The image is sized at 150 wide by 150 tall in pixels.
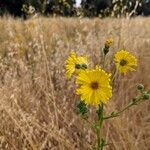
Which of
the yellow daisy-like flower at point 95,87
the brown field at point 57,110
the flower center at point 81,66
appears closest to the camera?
the yellow daisy-like flower at point 95,87

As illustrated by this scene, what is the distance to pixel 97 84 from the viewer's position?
3.86 ft

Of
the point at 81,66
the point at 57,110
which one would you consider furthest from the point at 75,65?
the point at 57,110

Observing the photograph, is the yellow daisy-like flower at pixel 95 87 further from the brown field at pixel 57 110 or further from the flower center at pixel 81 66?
the brown field at pixel 57 110

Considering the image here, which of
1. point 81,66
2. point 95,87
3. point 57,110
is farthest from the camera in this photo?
point 57,110

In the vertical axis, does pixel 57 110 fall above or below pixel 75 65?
below

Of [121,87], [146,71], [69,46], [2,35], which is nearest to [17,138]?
[121,87]

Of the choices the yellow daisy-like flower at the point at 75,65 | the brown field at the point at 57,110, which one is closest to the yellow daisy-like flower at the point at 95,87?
the yellow daisy-like flower at the point at 75,65

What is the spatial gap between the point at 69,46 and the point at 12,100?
157cm

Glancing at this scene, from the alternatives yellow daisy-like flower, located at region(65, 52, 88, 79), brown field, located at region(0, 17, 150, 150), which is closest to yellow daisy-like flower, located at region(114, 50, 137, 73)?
yellow daisy-like flower, located at region(65, 52, 88, 79)

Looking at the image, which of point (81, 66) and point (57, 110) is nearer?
point (81, 66)

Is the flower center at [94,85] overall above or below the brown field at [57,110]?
above

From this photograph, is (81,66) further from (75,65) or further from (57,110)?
(57,110)

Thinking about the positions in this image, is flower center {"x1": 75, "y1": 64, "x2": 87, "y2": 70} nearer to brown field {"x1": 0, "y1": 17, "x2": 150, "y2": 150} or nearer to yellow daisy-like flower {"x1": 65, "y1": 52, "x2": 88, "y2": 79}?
yellow daisy-like flower {"x1": 65, "y1": 52, "x2": 88, "y2": 79}

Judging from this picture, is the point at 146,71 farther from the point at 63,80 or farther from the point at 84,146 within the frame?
the point at 84,146
